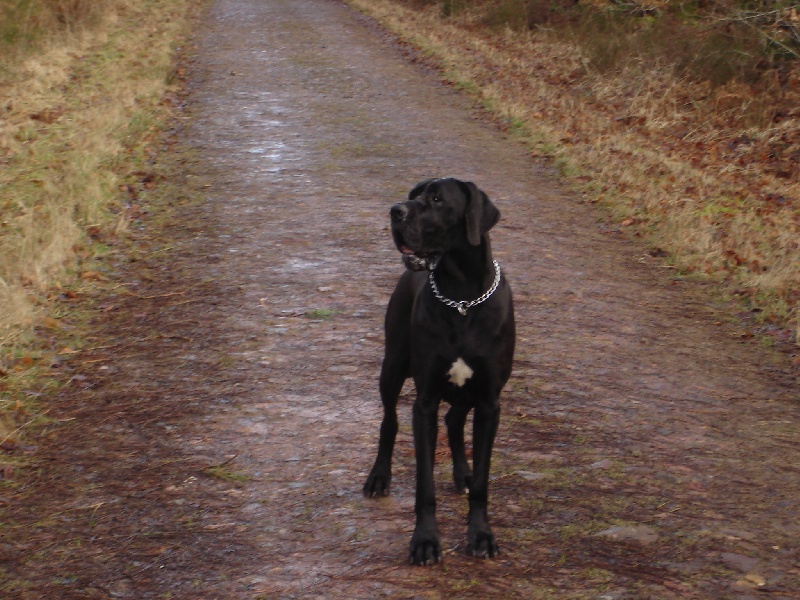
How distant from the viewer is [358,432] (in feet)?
19.7

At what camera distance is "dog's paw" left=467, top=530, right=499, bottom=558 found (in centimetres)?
458

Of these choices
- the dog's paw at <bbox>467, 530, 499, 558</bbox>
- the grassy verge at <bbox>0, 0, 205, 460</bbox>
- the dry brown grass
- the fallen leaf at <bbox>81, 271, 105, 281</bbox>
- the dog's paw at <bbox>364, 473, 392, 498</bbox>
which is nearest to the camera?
the dog's paw at <bbox>467, 530, 499, 558</bbox>

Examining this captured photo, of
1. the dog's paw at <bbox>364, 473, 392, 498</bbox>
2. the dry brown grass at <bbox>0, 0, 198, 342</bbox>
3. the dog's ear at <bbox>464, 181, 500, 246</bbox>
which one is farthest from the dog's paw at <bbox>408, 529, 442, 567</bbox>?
the dry brown grass at <bbox>0, 0, 198, 342</bbox>

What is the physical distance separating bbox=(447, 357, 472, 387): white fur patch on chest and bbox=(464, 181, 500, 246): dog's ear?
1.69ft

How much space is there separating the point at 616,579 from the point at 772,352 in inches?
153

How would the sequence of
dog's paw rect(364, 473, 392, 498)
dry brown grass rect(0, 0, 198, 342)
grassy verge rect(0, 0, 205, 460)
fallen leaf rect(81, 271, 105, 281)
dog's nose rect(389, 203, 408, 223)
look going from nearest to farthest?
dog's nose rect(389, 203, 408, 223), dog's paw rect(364, 473, 392, 498), grassy verge rect(0, 0, 205, 460), fallen leaf rect(81, 271, 105, 281), dry brown grass rect(0, 0, 198, 342)

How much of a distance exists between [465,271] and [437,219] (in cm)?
27

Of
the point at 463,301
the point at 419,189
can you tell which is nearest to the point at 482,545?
the point at 463,301

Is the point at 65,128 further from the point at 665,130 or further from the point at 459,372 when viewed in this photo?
the point at 459,372

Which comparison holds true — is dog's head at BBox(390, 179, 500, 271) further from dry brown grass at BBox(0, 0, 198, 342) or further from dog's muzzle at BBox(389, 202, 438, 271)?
dry brown grass at BBox(0, 0, 198, 342)

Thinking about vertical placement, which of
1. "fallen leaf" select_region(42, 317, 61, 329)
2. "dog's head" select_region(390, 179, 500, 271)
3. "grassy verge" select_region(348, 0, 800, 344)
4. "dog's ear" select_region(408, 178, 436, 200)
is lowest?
"fallen leaf" select_region(42, 317, 61, 329)

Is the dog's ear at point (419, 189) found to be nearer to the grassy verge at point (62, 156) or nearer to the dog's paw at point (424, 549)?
the dog's paw at point (424, 549)

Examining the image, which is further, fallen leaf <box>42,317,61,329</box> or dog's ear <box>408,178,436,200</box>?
fallen leaf <box>42,317,61,329</box>

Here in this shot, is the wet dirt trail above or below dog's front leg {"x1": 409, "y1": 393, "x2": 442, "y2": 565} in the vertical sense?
below
